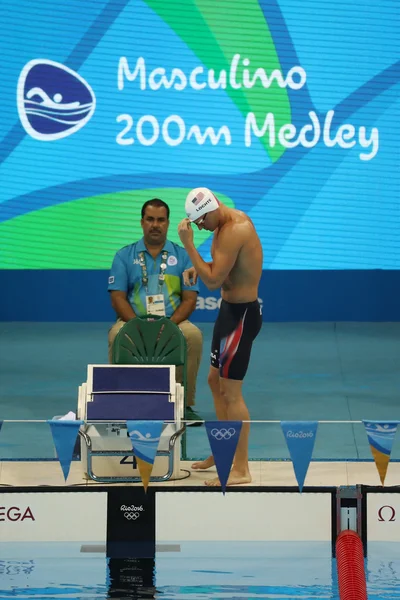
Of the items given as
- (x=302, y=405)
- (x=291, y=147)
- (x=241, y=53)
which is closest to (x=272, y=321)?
(x=291, y=147)

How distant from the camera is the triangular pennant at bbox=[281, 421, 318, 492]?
214 inches

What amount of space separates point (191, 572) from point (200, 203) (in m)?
1.78

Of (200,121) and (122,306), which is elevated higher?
(200,121)

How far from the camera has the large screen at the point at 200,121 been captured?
11500 millimetres

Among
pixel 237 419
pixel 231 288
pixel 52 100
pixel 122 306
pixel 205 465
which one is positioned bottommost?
pixel 205 465

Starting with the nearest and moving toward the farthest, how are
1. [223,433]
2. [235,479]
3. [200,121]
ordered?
1. [223,433]
2. [235,479]
3. [200,121]

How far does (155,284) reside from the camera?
7.73 metres

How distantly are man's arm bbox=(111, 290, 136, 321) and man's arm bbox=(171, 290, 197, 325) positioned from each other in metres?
0.25

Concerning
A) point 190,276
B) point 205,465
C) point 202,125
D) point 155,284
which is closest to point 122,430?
point 205,465

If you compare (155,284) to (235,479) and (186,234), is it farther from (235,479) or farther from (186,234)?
(235,479)

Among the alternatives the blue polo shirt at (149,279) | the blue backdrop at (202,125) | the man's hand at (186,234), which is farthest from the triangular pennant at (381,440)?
the blue backdrop at (202,125)

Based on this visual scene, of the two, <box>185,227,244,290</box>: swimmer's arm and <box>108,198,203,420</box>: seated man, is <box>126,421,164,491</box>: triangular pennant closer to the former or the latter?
<box>185,227,244,290</box>: swimmer's arm

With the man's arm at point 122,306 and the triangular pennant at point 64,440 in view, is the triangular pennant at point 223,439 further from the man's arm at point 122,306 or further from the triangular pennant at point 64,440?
the man's arm at point 122,306

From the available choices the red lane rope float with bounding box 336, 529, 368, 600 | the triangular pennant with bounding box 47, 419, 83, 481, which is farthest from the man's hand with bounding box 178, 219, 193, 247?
the red lane rope float with bounding box 336, 529, 368, 600
